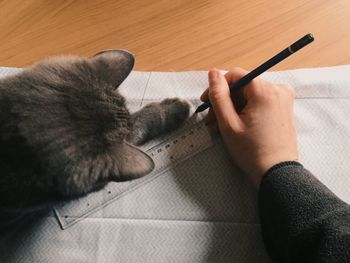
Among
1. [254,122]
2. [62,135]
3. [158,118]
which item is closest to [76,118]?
[62,135]

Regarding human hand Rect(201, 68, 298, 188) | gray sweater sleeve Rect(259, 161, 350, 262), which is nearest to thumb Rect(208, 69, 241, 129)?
human hand Rect(201, 68, 298, 188)

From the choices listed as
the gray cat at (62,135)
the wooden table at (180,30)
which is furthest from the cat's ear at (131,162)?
the wooden table at (180,30)

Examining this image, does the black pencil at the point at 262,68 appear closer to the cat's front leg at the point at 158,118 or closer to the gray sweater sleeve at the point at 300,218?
the cat's front leg at the point at 158,118

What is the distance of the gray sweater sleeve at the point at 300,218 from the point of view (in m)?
0.54

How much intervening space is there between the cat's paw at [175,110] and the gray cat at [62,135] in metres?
0.12

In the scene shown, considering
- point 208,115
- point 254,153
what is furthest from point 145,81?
point 254,153

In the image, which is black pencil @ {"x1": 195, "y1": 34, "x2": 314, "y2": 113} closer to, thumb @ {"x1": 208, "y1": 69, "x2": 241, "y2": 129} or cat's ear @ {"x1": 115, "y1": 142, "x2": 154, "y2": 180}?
thumb @ {"x1": 208, "y1": 69, "x2": 241, "y2": 129}

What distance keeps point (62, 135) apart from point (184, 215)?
0.84ft

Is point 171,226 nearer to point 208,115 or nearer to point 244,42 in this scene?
point 208,115

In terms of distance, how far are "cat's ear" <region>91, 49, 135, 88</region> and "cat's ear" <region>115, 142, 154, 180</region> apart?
11cm

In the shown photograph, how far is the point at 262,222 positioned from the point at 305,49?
37 cm

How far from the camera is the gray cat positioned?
0.58 metres

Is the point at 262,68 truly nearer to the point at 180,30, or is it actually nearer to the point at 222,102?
the point at 222,102

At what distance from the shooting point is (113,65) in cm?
67
